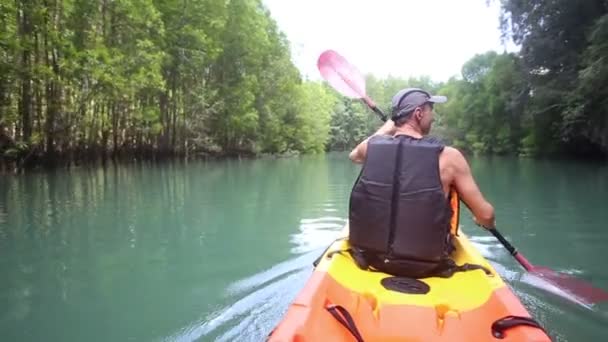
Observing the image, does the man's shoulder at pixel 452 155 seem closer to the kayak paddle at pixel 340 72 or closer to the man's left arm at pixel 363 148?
the man's left arm at pixel 363 148

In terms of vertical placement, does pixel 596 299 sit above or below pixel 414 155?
below

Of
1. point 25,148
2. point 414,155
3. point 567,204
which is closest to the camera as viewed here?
point 414,155

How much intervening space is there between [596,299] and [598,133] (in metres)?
19.3

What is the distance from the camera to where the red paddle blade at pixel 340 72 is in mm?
5344

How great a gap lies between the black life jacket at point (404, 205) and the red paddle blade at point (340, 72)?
2.83 m

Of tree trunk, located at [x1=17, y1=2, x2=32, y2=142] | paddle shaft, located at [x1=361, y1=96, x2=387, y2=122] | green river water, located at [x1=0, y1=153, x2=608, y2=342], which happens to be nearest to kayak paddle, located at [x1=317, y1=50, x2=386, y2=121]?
paddle shaft, located at [x1=361, y1=96, x2=387, y2=122]

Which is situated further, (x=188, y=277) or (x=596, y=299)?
(x=188, y=277)

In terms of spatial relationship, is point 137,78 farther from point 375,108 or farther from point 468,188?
point 468,188

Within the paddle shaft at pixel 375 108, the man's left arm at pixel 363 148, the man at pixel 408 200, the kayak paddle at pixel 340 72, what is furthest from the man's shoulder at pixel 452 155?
the kayak paddle at pixel 340 72

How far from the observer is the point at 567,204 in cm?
865

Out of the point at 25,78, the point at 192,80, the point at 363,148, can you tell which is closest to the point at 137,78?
the point at 25,78

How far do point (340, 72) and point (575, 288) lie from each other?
3.02 metres

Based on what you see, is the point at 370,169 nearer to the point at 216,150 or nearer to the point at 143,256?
the point at 143,256

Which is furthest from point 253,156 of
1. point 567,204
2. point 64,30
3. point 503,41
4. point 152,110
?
point 567,204
